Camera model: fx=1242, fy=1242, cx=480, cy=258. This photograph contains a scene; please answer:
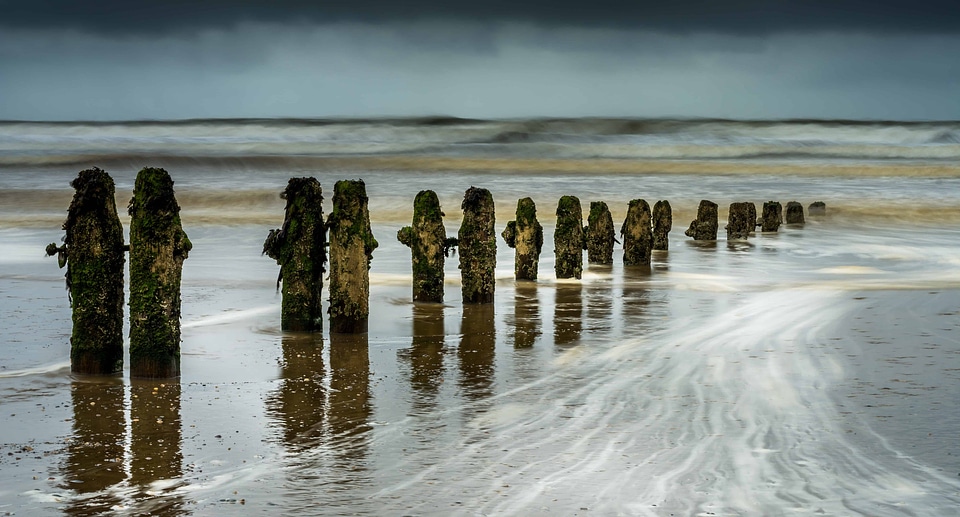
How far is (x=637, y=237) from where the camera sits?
20.3 metres

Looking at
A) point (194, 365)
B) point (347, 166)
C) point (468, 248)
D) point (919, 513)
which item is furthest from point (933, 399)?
point (347, 166)

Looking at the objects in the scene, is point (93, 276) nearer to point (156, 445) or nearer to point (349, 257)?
point (156, 445)

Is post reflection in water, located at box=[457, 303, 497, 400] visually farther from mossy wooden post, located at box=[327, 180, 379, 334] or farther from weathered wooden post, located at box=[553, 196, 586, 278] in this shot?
weathered wooden post, located at box=[553, 196, 586, 278]

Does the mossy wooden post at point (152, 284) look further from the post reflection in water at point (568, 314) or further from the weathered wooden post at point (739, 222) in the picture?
the weathered wooden post at point (739, 222)

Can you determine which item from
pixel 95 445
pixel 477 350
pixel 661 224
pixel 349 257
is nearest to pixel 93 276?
pixel 95 445

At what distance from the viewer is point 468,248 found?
46.9 ft

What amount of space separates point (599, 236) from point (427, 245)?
6.75 metres

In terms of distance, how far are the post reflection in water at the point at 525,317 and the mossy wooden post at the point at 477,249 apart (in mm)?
447

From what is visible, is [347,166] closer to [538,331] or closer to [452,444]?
[538,331]

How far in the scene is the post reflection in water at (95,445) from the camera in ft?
20.5

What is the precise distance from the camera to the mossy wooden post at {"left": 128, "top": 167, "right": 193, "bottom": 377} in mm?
9297

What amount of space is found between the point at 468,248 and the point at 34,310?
4.78m

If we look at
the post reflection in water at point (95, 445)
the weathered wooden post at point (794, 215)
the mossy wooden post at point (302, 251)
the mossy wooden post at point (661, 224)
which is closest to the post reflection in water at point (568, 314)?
the mossy wooden post at point (302, 251)

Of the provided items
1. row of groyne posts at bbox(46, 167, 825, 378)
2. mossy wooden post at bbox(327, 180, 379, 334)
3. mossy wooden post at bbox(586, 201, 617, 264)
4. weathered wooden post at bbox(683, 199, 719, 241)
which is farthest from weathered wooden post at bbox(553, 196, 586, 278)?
weathered wooden post at bbox(683, 199, 719, 241)
